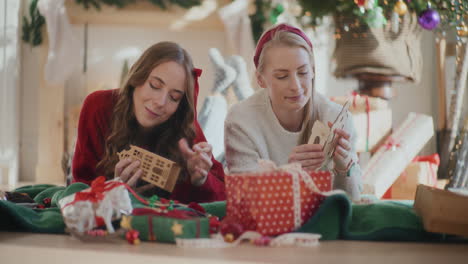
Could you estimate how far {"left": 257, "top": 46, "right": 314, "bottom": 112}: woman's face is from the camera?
124cm

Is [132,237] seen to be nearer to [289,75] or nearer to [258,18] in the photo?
[289,75]

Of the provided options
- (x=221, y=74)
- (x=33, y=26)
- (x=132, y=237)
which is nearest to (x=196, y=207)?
(x=132, y=237)

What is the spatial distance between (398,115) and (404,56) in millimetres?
1037

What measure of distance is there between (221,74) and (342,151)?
105 cm

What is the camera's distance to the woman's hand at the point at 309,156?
116 centimetres

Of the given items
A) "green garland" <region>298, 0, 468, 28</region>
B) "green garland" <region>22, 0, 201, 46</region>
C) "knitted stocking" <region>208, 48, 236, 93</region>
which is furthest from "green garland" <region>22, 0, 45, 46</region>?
"green garland" <region>298, 0, 468, 28</region>

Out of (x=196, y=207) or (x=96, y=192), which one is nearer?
(x=96, y=192)

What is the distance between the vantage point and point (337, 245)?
0.92m

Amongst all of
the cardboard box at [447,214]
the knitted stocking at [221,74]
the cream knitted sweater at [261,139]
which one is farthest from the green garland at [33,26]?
the cardboard box at [447,214]

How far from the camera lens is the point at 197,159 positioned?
1.28 metres

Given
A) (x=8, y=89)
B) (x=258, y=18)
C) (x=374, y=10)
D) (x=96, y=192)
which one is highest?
(x=258, y=18)

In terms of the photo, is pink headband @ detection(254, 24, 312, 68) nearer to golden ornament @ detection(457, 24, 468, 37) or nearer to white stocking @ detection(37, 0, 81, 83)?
golden ornament @ detection(457, 24, 468, 37)

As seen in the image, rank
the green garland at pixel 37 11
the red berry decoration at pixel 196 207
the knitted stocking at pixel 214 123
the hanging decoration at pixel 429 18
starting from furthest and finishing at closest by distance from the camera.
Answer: the green garland at pixel 37 11
the hanging decoration at pixel 429 18
the knitted stocking at pixel 214 123
the red berry decoration at pixel 196 207

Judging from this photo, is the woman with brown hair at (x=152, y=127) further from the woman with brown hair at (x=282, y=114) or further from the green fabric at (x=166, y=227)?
the green fabric at (x=166, y=227)
